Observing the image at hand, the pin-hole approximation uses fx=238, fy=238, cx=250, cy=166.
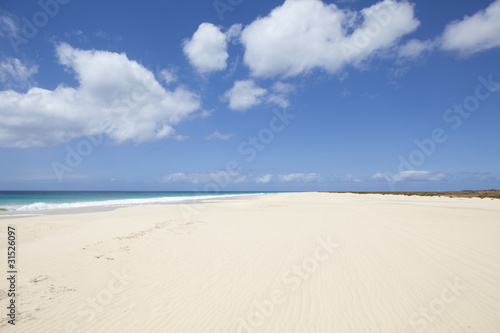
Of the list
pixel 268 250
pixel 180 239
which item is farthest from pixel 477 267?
pixel 180 239

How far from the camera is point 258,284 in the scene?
622 cm

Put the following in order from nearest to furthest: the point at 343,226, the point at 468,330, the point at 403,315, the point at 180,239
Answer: the point at 468,330 → the point at 403,315 → the point at 180,239 → the point at 343,226

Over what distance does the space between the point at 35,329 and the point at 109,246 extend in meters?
5.57

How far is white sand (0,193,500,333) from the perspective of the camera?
4.64m

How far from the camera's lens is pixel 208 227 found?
46.2 feet

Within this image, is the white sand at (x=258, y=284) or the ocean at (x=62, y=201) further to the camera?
the ocean at (x=62, y=201)

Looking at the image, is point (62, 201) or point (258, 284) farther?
point (62, 201)

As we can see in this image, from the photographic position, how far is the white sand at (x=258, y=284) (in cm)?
464

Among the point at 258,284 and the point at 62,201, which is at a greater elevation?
the point at 258,284

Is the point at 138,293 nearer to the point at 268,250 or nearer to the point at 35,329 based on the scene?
the point at 35,329

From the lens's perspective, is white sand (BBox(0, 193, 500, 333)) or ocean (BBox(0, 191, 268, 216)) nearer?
white sand (BBox(0, 193, 500, 333))

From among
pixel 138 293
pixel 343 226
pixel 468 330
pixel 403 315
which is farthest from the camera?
pixel 343 226

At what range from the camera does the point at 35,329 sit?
4.41m

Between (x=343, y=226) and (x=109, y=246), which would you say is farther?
(x=343, y=226)
